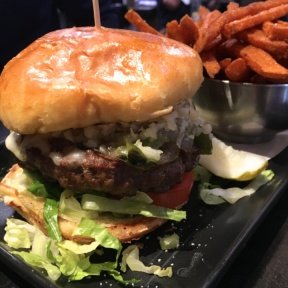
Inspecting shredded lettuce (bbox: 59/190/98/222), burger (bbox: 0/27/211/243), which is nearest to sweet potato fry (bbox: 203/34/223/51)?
burger (bbox: 0/27/211/243)

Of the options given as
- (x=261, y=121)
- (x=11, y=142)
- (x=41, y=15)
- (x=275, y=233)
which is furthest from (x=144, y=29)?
(x=41, y=15)

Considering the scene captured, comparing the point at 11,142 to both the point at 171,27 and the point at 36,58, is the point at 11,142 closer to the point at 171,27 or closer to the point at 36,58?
the point at 36,58

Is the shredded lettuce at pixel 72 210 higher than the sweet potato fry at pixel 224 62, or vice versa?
the sweet potato fry at pixel 224 62

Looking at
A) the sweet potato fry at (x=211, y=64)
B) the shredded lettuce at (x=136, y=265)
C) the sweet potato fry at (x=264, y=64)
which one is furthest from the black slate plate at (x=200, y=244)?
the sweet potato fry at (x=211, y=64)

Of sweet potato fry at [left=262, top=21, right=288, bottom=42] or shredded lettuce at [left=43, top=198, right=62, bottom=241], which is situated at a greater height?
sweet potato fry at [left=262, top=21, right=288, bottom=42]

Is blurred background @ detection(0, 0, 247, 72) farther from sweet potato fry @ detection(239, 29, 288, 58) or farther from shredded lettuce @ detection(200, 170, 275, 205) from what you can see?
shredded lettuce @ detection(200, 170, 275, 205)

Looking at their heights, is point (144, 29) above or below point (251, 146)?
above

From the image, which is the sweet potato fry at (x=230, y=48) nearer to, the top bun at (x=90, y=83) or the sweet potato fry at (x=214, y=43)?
the sweet potato fry at (x=214, y=43)
